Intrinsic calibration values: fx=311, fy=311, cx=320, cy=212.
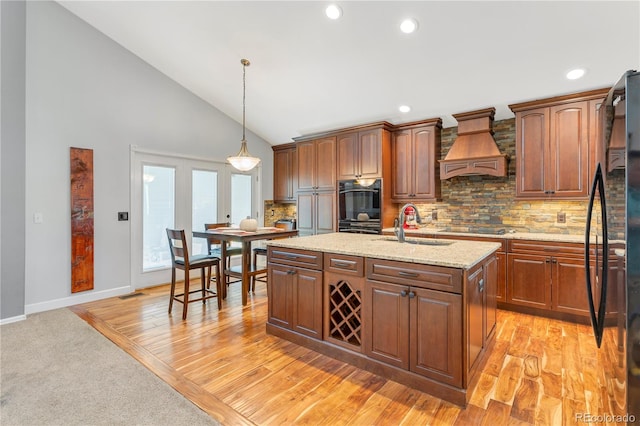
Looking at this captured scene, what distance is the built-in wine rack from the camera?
7.89 feet

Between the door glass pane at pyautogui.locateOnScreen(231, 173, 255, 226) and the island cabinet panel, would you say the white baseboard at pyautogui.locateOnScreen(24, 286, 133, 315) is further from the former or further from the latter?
the island cabinet panel

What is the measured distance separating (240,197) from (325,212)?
1822mm

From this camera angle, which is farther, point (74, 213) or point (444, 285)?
point (74, 213)

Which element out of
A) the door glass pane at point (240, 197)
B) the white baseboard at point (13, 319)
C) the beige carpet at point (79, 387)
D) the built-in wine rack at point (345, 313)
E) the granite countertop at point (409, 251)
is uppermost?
the door glass pane at point (240, 197)

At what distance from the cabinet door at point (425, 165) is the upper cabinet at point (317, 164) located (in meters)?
1.28

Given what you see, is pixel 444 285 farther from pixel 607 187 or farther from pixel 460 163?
pixel 460 163

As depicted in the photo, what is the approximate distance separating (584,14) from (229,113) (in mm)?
4802

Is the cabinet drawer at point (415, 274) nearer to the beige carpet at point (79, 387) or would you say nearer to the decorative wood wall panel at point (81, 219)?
the beige carpet at point (79, 387)

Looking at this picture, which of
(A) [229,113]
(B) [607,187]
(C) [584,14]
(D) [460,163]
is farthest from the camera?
(A) [229,113]

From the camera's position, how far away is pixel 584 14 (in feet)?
8.29

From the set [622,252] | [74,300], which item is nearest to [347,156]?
[622,252]

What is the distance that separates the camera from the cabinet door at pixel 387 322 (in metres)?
2.11

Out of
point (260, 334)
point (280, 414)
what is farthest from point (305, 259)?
point (280, 414)

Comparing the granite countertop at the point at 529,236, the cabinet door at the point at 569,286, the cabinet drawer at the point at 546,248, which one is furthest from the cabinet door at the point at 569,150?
the cabinet door at the point at 569,286
